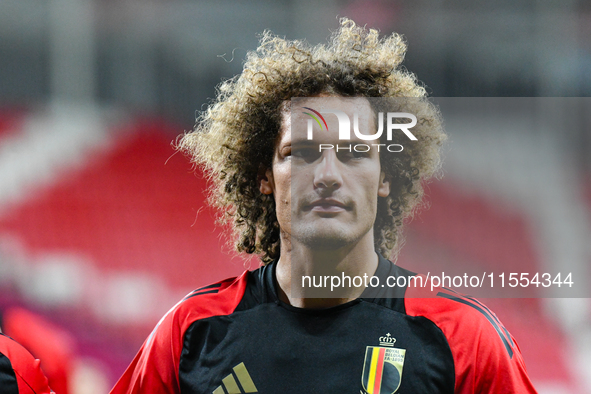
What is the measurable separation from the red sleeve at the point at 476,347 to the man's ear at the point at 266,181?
0.51m

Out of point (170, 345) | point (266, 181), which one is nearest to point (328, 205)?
point (266, 181)

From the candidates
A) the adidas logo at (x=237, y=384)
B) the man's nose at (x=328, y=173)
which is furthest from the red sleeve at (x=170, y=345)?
the man's nose at (x=328, y=173)

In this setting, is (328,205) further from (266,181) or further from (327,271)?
(266,181)

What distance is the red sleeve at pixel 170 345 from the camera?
137 cm

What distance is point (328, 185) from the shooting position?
1.31 metres

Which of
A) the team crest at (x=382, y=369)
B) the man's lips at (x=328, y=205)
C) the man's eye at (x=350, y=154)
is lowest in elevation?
the team crest at (x=382, y=369)

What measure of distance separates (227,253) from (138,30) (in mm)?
976

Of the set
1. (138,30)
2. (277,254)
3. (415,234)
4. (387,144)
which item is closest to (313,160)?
(387,144)

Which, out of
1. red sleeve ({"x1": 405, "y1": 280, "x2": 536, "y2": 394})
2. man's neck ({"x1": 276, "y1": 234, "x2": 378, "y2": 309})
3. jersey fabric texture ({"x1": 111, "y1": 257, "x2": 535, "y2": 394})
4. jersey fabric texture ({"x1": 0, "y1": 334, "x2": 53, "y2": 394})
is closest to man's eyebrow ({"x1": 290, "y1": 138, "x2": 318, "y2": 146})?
man's neck ({"x1": 276, "y1": 234, "x2": 378, "y2": 309})

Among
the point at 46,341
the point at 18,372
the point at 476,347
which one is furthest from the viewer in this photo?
the point at 46,341

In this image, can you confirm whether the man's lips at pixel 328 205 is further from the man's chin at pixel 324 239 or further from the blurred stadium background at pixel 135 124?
the blurred stadium background at pixel 135 124

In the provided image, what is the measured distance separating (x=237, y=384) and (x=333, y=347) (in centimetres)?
26

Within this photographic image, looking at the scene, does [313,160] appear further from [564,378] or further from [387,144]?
[564,378]

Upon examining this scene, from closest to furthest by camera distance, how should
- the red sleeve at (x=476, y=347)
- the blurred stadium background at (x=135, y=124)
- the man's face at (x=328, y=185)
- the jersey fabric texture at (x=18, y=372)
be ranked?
1. the red sleeve at (x=476, y=347)
2. the man's face at (x=328, y=185)
3. the jersey fabric texture at (x=18, y=372)
4. the blurred stadium background at (x=135, y=124)
